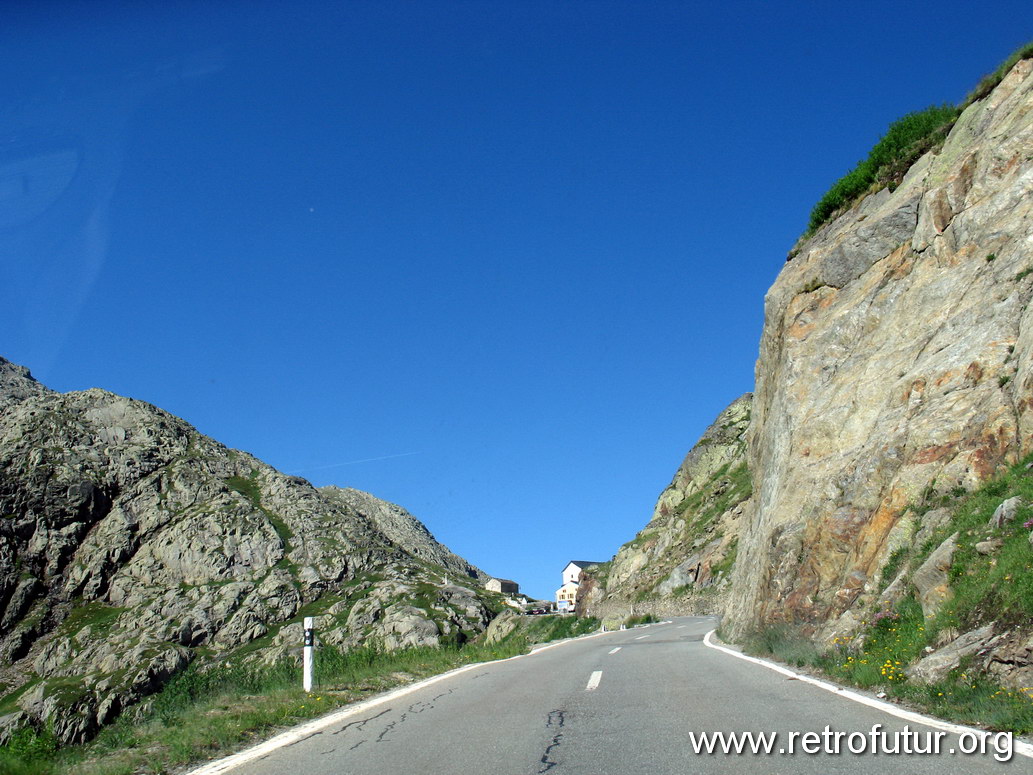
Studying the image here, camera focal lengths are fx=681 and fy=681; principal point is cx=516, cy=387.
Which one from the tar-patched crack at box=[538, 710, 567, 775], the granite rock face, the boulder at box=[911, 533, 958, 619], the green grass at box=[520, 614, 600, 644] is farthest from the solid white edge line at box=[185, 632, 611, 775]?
the green grass at box=[520, 614, 600, 644]

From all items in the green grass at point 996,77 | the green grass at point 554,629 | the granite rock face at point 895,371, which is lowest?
the green grass at point 554,629

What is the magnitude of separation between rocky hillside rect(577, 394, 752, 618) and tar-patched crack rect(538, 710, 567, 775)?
44467 millimetres

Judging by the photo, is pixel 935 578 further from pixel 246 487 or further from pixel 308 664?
pixel 246 487

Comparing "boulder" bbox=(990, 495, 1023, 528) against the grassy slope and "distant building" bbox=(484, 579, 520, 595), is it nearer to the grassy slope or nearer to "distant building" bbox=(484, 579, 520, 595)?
the grassy slope

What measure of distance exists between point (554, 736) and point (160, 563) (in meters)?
103

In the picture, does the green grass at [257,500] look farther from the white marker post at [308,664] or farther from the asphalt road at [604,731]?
the asphalt road at [604,731]

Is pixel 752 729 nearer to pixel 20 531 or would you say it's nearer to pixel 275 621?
pixel 275 621

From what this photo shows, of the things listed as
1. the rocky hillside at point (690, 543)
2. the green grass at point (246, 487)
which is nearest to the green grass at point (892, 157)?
the rocky hillside at point (690, 543)

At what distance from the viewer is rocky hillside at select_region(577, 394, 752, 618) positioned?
58.5 metres

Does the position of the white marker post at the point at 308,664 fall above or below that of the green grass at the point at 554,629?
above

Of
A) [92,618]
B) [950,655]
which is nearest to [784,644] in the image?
[950,655]

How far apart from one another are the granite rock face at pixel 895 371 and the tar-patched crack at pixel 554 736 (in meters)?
7.26

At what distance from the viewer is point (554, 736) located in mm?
6762

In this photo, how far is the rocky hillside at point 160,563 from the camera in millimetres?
81188
